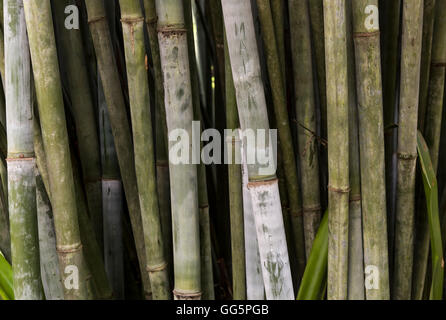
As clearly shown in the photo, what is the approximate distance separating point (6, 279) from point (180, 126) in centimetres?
31

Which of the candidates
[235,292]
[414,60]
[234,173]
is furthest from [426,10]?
[235,292]

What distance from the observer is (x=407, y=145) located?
2.06 ft

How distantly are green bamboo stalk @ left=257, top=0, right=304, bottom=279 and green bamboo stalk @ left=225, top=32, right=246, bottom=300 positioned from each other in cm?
6

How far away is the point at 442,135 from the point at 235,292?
1.31 feet

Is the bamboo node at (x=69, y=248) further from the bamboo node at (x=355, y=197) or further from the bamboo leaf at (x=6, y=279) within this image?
the bamboo node at (x=355, y=197)

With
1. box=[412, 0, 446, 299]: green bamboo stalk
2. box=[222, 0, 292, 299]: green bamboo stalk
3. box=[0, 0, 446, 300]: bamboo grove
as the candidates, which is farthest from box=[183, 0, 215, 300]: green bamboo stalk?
box=[412, 0, 446, 299]: green bamboo stalk

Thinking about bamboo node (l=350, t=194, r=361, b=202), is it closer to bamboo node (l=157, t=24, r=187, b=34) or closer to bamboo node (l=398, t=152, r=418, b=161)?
bamboo node (l=398, t=152, r=418, b=161)

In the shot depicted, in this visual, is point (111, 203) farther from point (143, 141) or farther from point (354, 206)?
point (354, 206)

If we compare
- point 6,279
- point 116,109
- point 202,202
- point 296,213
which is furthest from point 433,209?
point 6,279

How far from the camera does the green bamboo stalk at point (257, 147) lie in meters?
0.54

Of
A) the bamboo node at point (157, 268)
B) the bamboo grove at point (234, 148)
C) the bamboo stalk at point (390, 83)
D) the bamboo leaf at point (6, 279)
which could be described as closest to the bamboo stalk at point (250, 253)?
the bamboo grove at point (234, 148)

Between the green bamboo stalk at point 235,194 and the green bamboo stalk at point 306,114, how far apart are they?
0.31 feet

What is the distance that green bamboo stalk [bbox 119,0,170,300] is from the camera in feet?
1.86
